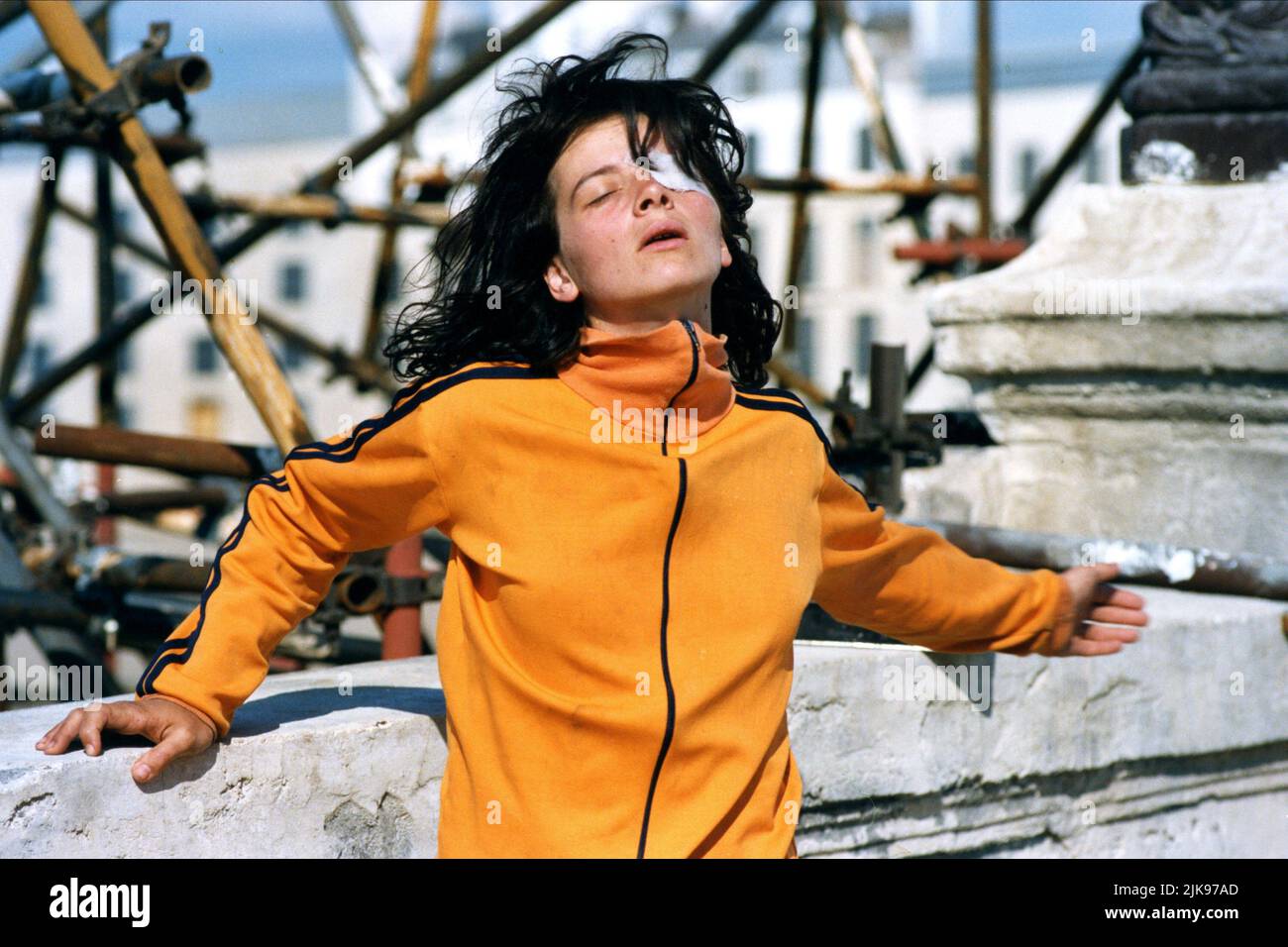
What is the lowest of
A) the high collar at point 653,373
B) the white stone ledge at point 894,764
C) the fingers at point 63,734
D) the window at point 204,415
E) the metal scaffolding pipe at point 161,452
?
the white stone ledge at point 894,764

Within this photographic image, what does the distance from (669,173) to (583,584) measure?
0.57 metres

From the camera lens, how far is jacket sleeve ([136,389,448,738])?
2.32 meters

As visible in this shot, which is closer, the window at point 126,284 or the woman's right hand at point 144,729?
the woman's right hand at point 144,729

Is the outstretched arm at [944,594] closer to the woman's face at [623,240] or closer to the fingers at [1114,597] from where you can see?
the fingers at [1114,597]

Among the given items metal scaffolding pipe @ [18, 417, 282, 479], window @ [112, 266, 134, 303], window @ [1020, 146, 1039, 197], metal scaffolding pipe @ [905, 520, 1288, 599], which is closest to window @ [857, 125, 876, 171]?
window @ [1020, 146, 1039, 197]

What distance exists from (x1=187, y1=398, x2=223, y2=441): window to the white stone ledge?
4847 cm

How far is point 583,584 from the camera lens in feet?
7.31

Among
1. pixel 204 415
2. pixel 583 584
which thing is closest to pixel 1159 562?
pixel 583 584

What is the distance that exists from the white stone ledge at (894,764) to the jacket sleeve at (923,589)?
25cm

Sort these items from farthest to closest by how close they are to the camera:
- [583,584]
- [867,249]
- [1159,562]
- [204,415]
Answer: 1. [204,415]
2. [867,249]
3. [1159,562]
4. [583,584]

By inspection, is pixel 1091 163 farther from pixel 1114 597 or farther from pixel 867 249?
pixel 1114 597

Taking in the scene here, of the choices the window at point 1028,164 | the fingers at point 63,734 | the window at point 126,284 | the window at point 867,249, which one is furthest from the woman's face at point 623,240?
the window at point 126,284

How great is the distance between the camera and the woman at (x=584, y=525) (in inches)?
88.0
